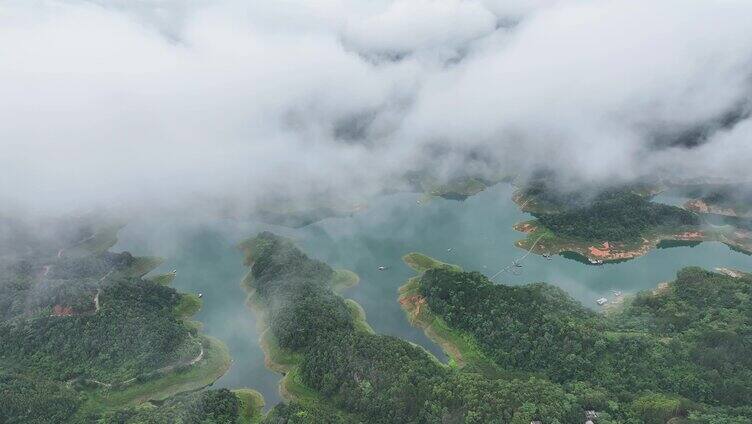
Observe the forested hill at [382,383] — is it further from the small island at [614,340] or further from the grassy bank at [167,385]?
the grassy bank at [167,385]

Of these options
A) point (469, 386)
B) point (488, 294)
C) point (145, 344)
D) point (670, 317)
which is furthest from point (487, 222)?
point (145, 344)

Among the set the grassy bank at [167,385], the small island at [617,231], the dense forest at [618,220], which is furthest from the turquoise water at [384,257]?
the dense forest at [618,220]

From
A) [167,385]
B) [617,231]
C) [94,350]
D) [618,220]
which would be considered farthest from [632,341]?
[94,350]

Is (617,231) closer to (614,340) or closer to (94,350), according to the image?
(614,340)

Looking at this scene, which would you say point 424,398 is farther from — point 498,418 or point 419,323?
point 419,323

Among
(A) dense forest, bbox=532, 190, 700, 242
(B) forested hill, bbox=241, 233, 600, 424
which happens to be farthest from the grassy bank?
(A) dense forest, bbox=532, 190, 700, 242

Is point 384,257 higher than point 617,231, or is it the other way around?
point 617,231
